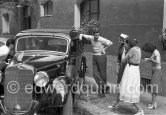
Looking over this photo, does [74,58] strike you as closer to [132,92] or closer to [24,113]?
[132,92]

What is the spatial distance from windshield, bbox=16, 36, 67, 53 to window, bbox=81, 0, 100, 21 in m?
9.04

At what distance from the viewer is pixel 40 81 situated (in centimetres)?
557

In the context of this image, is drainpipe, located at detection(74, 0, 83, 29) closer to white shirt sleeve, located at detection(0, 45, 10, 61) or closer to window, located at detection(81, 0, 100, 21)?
window, located at detection(81, 0, 100, 21)

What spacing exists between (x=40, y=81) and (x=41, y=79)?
0.04 meters

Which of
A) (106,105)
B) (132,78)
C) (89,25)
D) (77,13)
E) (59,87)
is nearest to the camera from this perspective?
(59,87)

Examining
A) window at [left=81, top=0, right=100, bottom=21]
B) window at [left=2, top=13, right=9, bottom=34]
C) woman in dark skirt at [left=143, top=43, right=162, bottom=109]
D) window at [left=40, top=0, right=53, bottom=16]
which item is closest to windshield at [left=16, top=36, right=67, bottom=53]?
woman in dark skirt at [left=143, top=43, right=162, bottom=109]

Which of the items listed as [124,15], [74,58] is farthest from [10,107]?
[124,15]

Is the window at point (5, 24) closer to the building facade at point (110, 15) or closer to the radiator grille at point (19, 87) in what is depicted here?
the building facade at point (110, 15)

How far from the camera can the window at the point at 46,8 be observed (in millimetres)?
20406

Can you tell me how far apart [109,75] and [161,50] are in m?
2.30

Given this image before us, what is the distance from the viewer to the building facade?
12.0 metres

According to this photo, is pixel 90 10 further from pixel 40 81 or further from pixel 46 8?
pixel 40 81

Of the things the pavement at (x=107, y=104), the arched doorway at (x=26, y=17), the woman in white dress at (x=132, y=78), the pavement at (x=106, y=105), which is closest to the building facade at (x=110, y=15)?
the arched doorway at (x=26, y=17)

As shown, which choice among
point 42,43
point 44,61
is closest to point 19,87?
point 44,61
